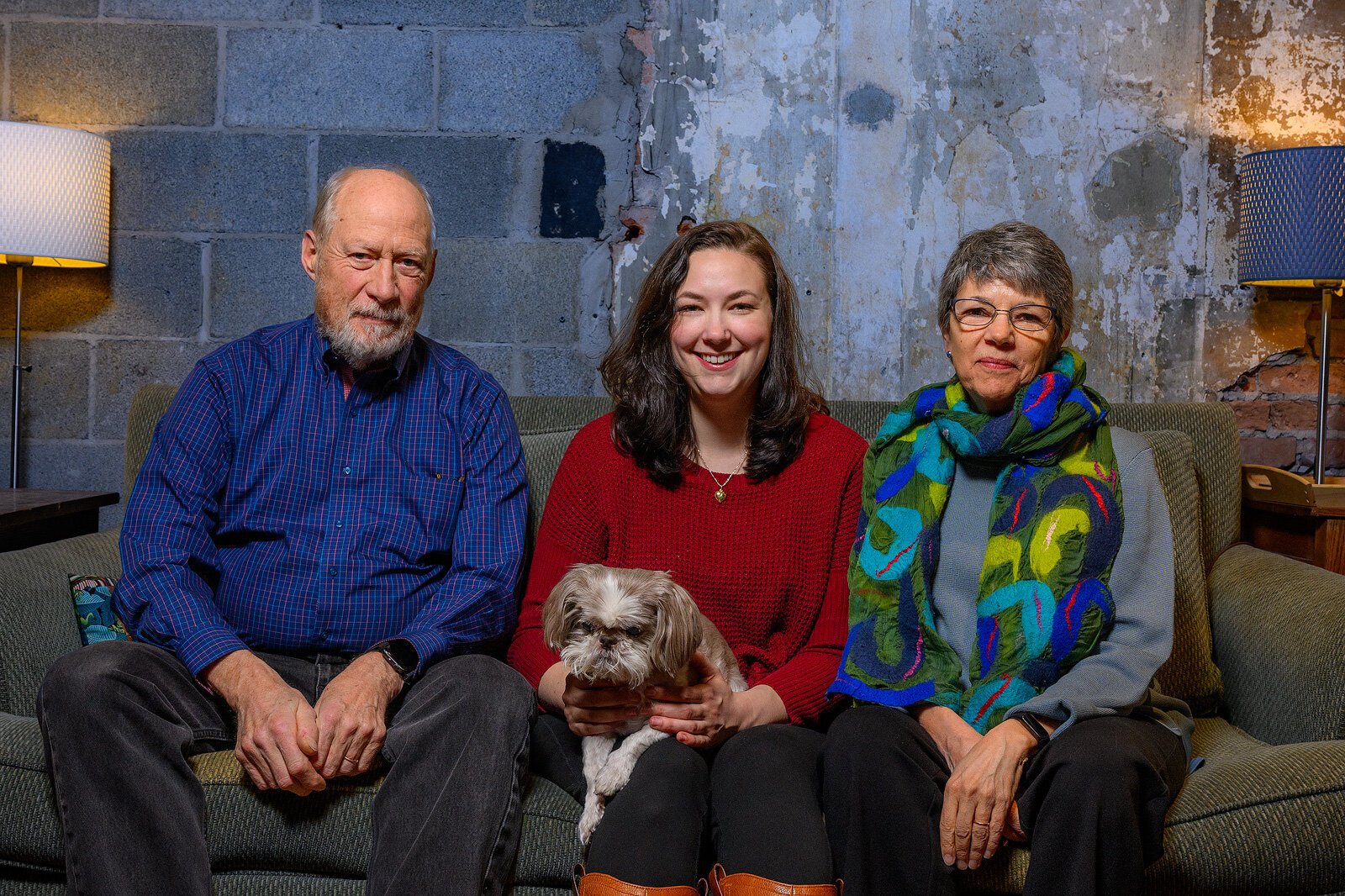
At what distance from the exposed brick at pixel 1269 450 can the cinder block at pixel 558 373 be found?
194 centimetres

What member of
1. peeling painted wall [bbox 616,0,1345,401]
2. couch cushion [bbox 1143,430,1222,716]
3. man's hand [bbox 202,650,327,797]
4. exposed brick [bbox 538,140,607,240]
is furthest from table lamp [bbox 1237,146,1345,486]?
man's hand [bbox 202,650,327,797]

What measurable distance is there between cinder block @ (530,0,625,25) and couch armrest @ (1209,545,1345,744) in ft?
7.17

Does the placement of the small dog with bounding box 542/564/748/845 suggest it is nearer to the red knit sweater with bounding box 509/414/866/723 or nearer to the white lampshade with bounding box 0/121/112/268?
the red knit sweater with bounding box 509/414/866/723

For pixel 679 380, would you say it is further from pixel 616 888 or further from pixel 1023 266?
pixel 616 888

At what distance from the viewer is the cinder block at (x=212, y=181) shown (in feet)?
9.92

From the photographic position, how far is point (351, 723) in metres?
1.66

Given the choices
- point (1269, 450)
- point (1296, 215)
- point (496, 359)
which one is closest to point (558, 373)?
point (496, 359)

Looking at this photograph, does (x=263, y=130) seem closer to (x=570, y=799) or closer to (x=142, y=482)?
(x=142, y=482)

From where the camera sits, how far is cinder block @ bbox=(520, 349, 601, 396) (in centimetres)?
306

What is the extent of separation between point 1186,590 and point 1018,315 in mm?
785

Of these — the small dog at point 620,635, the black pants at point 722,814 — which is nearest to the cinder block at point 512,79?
the small dog at point 620,635

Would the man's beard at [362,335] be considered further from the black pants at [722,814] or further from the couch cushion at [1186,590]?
the couch cushion at [1186,590]

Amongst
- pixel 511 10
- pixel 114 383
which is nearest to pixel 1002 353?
pixel 511 10

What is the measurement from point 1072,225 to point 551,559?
1947mm
